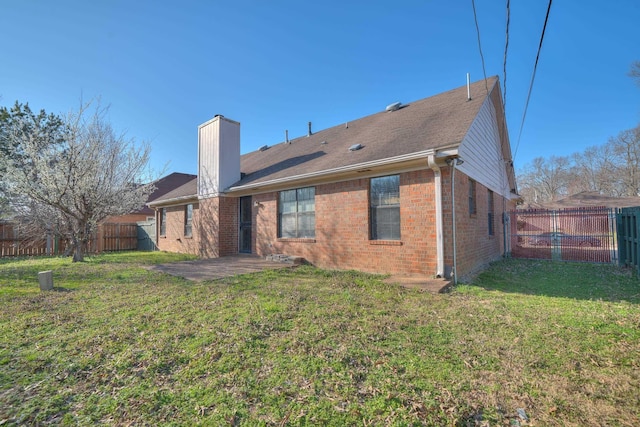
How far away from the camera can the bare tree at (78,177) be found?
31.7 feet

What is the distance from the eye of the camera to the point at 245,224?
37.3 ft

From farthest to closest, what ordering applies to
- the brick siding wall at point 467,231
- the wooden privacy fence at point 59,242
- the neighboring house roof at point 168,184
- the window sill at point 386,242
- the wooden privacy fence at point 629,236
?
the neighboring house roof at point 168,184, the wooden privacy fence at point 59,242, the wooden privacy fence at point 629,236, the window sill at point 386,242, the brick siding wall at point 467,231

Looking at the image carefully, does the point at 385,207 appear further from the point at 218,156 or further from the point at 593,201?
the point at 593,201

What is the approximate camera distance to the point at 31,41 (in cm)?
753

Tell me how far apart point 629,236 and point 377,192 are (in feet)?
25.6

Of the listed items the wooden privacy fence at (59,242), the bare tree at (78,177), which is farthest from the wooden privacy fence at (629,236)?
the wooden privacy fence at (59,242)

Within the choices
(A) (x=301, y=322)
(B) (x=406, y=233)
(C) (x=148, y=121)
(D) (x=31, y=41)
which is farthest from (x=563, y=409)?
(C) (x=148, y=121)

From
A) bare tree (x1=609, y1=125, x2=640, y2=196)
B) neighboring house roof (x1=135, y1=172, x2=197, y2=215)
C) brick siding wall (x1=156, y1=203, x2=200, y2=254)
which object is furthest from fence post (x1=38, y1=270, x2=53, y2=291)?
bare tree (x1=609, y1=125, x2=640, y2=196)

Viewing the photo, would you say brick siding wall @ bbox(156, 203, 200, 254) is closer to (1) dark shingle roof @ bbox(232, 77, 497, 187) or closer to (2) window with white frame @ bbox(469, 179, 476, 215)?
(1) dark shingle roof @ bbox(232, 77, 497, 187)

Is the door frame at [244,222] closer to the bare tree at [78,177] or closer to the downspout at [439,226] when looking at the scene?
the bare tree at [78,177]

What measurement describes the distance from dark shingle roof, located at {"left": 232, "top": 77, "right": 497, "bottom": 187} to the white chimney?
1.95 ft

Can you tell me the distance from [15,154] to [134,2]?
10.1 m

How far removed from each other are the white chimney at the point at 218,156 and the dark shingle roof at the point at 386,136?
1.95 feet

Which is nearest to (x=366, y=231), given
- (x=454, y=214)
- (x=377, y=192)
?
(x=377, y=192)
